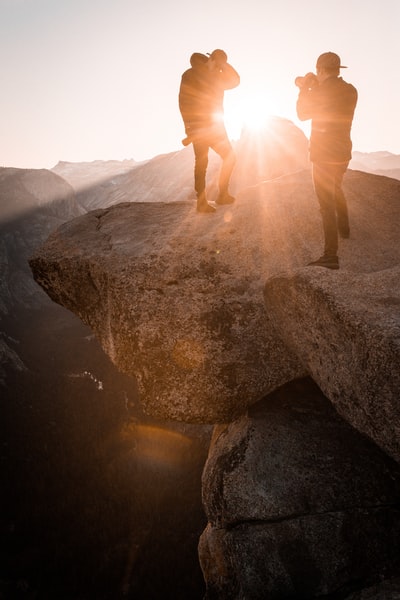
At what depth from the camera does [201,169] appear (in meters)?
7.50

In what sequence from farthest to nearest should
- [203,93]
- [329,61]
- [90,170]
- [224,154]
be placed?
[90,170], [224,154], [203,93], [329,61]

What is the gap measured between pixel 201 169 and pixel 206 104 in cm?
127

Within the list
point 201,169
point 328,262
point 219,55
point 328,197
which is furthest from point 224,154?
point 328,262

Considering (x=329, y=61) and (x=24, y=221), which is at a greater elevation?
(x=329, y=61)

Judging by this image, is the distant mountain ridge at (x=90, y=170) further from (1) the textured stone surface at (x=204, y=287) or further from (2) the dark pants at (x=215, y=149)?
(1) the textured stone surface at (x=204, y=287)

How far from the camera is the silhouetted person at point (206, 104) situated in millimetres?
6723

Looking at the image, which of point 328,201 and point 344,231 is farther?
point 344,231

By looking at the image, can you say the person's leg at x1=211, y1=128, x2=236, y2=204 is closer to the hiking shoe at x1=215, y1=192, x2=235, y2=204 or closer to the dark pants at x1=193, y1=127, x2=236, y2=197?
the dark pants at x1=193, y1=127, x2=236, y2=197

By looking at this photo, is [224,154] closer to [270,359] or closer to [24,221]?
[270,359]

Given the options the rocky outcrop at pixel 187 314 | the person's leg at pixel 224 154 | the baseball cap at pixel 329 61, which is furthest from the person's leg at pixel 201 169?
the baseball cap at pixel 329 61

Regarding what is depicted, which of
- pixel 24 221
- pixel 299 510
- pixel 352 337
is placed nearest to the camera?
pixel 352 337

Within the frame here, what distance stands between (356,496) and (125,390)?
67098mm

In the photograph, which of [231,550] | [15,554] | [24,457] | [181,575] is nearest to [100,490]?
[15,554]

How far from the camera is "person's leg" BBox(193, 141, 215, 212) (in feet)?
23.8
